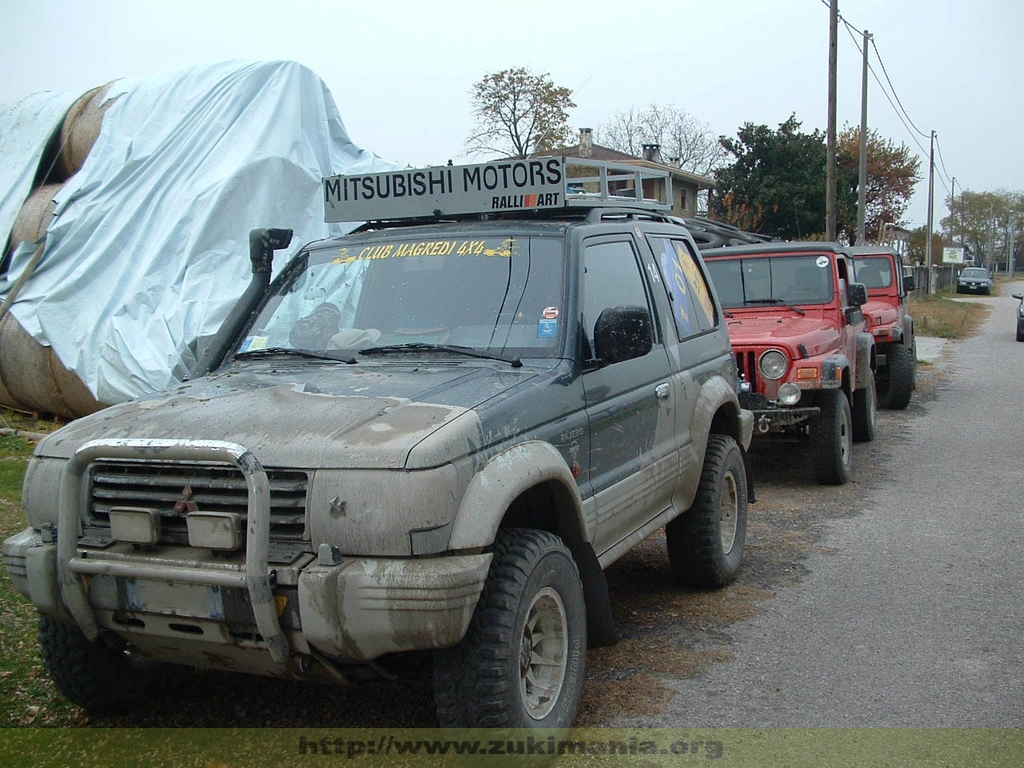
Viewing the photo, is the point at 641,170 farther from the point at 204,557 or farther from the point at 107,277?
the point at 107,277

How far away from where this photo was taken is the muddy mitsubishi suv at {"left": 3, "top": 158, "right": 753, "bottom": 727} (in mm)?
3055

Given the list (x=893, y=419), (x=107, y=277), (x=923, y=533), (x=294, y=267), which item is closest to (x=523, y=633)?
(x=294, y=267)

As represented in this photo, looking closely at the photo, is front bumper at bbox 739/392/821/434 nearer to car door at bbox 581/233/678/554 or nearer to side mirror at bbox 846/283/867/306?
side mirror at bbox 846/283/867/306

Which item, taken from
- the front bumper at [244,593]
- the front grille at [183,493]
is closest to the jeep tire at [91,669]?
the front bumper at [244,593]

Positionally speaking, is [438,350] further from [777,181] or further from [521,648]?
[777,181]

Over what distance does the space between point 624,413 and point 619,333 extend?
46 cm

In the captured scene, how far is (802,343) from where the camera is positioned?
8.20 m

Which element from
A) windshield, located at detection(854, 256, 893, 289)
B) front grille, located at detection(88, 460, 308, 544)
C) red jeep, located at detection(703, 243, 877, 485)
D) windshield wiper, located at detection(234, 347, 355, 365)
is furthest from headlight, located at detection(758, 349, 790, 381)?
windshield, located at detection(854, 256, 893, 289)

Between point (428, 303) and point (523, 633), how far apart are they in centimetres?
160

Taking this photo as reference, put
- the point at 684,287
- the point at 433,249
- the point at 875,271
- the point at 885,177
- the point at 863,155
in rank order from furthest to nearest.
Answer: the point at 885,177, the point at 863,155, the point at 875,271, the point at 684,287, the point at 433,249

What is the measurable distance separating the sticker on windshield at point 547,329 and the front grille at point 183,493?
137 centimetres

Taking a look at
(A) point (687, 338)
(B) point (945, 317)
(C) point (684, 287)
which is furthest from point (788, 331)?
(B) point (945, 317)

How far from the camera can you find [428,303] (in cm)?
439

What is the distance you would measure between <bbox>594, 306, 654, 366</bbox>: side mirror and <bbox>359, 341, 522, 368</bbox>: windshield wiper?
37 cm
